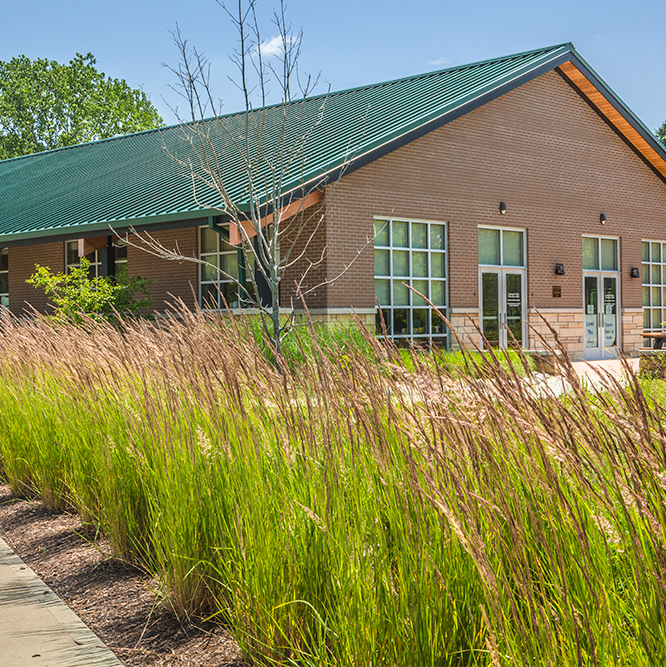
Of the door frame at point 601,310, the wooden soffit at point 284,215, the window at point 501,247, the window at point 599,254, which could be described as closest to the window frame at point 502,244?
the window at point 501,247

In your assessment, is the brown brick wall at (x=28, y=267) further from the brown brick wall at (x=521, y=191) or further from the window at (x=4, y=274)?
the brown brick wall at (x=521, y=191)

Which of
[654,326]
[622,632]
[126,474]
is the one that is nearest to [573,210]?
[654,326]

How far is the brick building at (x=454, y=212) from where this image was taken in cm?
1720

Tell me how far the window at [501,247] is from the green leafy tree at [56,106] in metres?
41.8

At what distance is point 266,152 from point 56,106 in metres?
44.1

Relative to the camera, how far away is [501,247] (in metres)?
20.3

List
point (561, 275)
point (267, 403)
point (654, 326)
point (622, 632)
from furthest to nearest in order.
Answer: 1. point (654, 326)
2. point (561, 275)
3. point (267, 403)
4. point (622, 632)

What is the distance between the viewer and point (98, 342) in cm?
584

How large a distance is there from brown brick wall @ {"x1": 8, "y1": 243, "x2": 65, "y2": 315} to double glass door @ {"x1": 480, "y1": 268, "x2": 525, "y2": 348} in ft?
40.2

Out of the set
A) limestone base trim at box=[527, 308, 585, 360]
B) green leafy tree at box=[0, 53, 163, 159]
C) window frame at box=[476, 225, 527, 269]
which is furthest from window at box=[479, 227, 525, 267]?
green leafy tree at box=[0, 53, 163, 159]

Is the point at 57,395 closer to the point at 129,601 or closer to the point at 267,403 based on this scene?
the point at 129,601

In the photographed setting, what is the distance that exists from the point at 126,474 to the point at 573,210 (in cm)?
1959

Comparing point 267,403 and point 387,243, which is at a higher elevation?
point 387,243

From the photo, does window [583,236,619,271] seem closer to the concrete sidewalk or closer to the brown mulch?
the brown mulch
